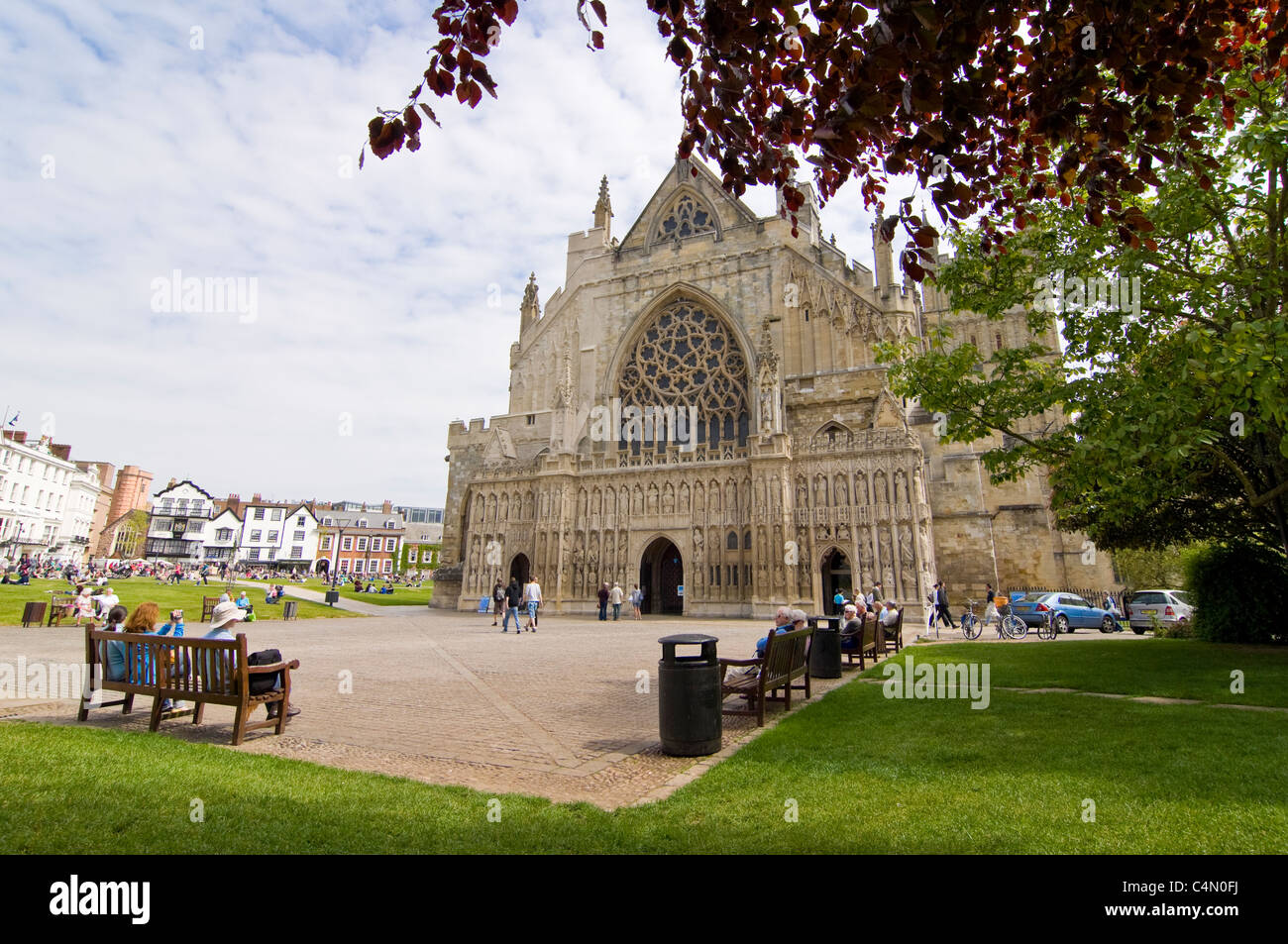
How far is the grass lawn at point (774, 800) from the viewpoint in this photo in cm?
369

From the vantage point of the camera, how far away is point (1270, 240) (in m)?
10.6

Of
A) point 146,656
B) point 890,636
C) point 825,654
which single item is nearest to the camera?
point 146,656

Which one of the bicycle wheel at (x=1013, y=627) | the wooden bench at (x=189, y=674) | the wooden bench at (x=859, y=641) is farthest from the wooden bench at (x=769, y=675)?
the bicycle wheel at (x=1013, y=627)

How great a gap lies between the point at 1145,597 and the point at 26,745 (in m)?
27.9

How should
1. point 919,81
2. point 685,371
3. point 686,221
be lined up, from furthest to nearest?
point 686,221 → point 685,371 → point 919,81

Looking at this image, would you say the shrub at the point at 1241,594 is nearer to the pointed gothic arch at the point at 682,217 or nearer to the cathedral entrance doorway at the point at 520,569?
the cathedral entrance doorway at the point at 520,569

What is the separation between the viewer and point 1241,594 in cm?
1488

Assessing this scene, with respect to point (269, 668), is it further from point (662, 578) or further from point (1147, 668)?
point (662, 578)

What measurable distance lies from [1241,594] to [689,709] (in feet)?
51.8

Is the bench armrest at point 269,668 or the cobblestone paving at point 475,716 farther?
the bench armrest at point 269,668

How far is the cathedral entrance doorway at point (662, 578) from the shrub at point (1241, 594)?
1904 centimetres

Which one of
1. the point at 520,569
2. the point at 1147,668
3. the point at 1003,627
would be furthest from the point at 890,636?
the point at 520,569

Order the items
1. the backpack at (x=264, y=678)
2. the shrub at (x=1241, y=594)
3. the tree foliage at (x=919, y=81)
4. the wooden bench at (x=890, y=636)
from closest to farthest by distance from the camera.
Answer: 1. the tree foliage at (x=919, y=81)
2. the backpack at (x=264, y=678)
3. the wooden bench at (x=890, y=636)
4. the shrub at (x=1241, y=594)
